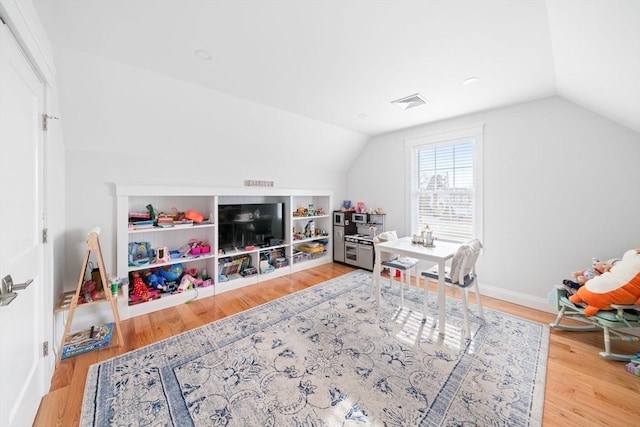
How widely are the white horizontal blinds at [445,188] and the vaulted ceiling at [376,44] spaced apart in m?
1.04

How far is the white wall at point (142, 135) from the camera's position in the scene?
2.20 m

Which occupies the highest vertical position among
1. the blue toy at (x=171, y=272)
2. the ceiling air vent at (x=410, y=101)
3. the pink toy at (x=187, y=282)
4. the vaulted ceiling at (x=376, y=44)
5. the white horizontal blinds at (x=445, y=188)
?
the ceiling air vent at (x=410, y=101)

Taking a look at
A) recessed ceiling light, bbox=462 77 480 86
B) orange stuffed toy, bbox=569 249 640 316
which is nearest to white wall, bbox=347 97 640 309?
orange stuffed toy, bbox=569 249 640 316

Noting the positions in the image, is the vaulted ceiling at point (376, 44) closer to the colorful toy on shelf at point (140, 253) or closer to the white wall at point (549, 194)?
the white wall at point (549, 194)

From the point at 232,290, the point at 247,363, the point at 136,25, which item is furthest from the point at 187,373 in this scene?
the point at 136,25

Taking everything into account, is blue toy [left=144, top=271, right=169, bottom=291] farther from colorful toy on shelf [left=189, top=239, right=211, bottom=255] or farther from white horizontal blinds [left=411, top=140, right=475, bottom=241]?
white horizontal blinds [left=411, top=140, right=475, bottom=241]

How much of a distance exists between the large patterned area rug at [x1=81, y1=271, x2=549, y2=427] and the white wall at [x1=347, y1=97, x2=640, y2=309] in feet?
2.53

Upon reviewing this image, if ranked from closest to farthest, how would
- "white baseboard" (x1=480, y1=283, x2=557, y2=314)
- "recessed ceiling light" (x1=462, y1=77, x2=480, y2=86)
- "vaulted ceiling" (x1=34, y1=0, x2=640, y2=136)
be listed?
"vaulted ceiling" (x1=34, y1=0, x2=640, y2=136) < "recessed ceiling light" (x1=462, y1=77, x2=480, y2=86) < "white baseboard" (x1=480, y1=283, x2=557, y2=314)

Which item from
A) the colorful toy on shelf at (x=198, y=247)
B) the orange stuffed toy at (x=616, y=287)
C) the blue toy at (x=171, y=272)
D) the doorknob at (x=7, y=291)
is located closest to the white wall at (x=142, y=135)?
the blue toy at (x=171, y=272)

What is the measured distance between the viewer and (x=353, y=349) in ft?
7.06

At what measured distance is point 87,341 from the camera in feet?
7.23

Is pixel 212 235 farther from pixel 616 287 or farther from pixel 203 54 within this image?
pixel 616 287

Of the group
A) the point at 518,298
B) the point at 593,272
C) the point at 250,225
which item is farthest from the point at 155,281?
the point at 593,272

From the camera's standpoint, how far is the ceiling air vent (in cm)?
275
